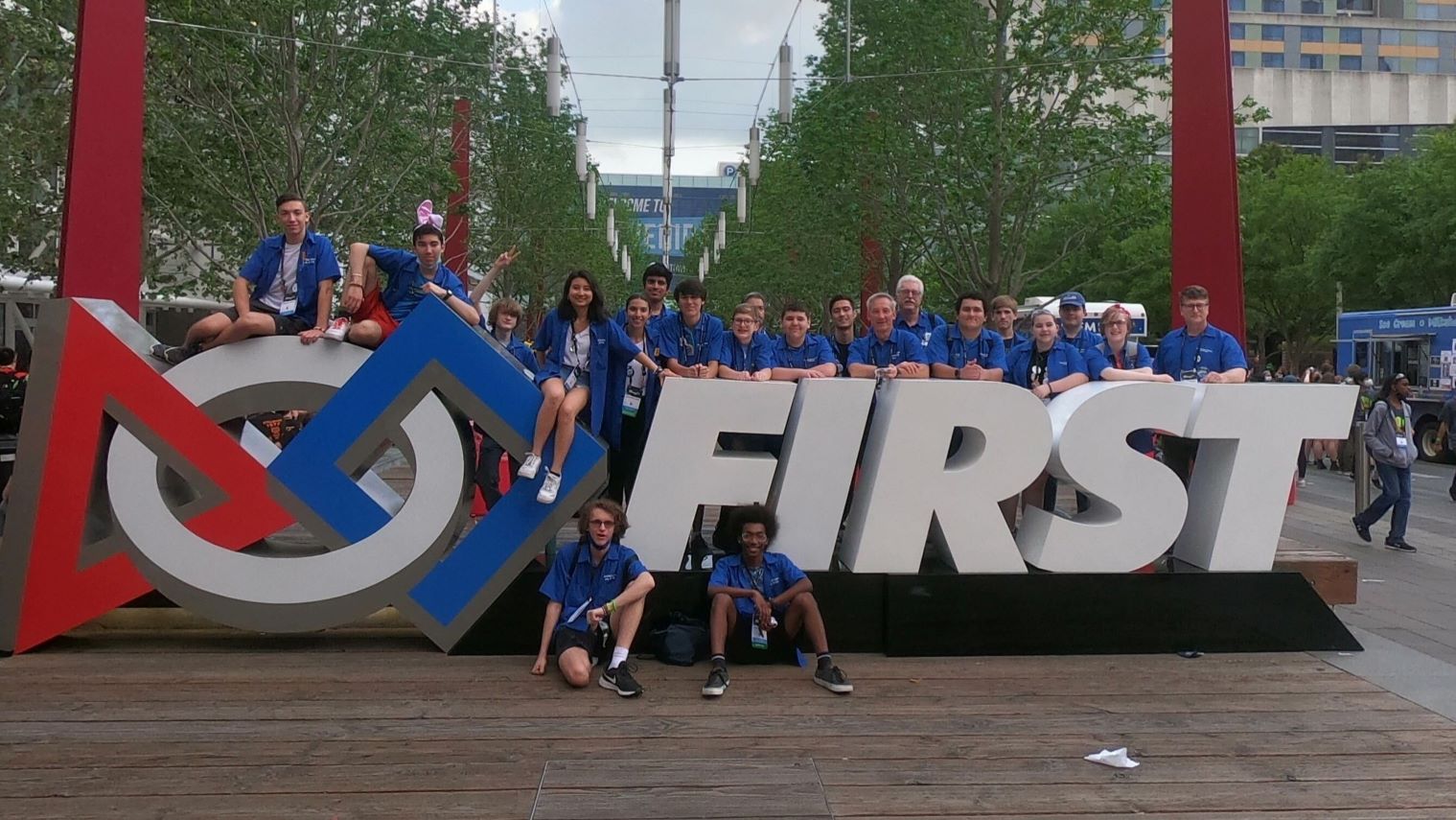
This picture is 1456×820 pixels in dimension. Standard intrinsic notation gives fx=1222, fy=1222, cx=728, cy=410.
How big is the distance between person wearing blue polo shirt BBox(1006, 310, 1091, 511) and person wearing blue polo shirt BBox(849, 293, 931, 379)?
0.68 metres

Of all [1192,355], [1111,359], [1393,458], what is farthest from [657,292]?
[1393,458]

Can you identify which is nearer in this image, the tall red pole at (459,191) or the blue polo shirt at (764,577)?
the blue polo shirt at (764,577)

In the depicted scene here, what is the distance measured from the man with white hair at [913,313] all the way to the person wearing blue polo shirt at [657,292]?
149cm

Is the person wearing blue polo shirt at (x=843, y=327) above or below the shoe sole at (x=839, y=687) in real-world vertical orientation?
above

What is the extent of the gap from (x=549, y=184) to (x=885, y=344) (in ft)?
88.4

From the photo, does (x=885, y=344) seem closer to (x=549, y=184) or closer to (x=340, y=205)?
(x=340, y=205)

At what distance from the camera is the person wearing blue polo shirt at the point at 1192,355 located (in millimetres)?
7559

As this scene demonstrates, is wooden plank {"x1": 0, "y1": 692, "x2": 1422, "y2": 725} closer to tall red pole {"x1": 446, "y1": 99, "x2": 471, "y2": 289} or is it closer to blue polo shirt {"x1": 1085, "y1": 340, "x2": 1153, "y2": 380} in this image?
blue polo shirt {"x1": 1085, "y1": 340, "x2": 1153, "y2": 380}

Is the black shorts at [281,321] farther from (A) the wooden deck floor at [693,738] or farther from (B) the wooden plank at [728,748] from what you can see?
(B) the wooden plank at [728,748]

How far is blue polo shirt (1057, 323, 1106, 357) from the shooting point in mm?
7508

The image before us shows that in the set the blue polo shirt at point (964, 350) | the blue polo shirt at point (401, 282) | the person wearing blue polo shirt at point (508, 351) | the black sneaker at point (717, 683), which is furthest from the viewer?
the person wearing blue polo shirt at point (508, 351)

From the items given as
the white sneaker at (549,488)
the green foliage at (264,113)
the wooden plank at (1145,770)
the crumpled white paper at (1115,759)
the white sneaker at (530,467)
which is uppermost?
the green foliage at (264,113)

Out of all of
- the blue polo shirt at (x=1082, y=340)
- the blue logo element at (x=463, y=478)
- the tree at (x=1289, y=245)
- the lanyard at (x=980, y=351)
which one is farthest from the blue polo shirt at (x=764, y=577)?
the tree at (x=1289, y=245)

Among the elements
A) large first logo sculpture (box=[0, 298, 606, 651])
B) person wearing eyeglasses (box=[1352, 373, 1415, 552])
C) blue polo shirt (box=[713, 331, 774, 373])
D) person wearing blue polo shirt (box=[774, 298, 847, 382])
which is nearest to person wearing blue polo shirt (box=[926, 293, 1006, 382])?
person wearing blue polo shirt (box=[774, 298, 847, 382])
